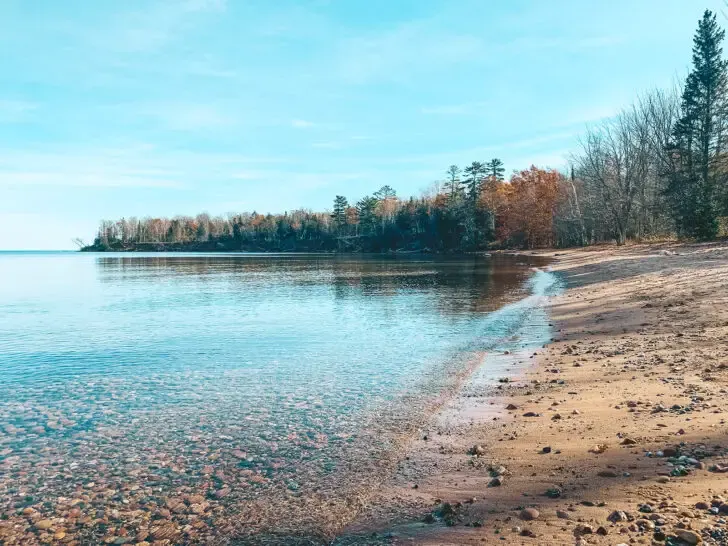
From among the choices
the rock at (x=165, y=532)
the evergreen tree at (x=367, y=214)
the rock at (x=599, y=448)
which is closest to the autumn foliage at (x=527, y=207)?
the evergreen tree at (x=367, y=214)

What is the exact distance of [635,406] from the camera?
7.23 meters

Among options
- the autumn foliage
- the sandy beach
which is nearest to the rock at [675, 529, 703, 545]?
the sandy beach

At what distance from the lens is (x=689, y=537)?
3.71 m

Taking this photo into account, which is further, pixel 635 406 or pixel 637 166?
pixel 637 166

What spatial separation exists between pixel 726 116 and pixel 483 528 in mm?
51951

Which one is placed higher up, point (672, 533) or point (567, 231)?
point (567, 231)

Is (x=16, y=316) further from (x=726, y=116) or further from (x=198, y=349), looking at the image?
(x=726, y=116)

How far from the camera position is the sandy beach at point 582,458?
14.0 feet

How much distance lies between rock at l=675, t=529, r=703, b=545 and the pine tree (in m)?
44.7

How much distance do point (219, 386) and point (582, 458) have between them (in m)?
7.98

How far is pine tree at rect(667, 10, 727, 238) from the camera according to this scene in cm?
4081

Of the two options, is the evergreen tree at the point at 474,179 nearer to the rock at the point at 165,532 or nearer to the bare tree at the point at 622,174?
the bare tree at the point at 622,174

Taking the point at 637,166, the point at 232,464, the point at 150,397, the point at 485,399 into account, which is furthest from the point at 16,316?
the point at 637,166

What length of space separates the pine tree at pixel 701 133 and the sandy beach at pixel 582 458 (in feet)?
119
